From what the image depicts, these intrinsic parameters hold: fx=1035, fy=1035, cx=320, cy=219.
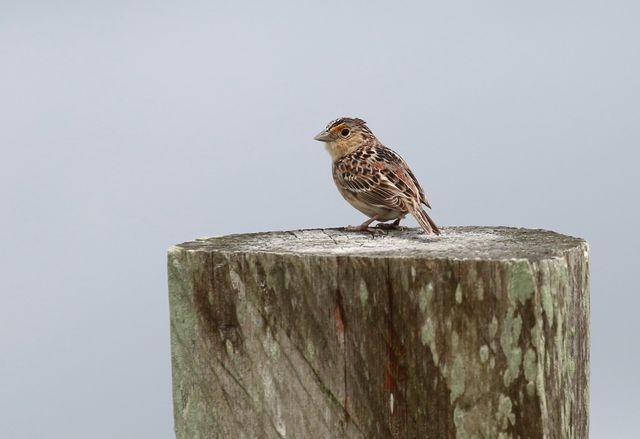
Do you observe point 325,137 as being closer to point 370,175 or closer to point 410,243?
point 370,175

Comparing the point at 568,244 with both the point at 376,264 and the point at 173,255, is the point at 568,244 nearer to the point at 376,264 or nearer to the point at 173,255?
the point at 376,264

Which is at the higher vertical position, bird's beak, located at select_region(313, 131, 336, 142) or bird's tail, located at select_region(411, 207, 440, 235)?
bird's beak, located at select_region(313, 131, 336, 142)

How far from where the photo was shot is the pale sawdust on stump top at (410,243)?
461 centimetres

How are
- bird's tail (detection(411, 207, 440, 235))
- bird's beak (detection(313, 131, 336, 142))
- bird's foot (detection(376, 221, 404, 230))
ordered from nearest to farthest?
bird's tail (detection(411, 207, 440, 235))
bird's foot (detection(376, 221, 404, 230))
bird's beak (detection(313, 131, 336, 142))

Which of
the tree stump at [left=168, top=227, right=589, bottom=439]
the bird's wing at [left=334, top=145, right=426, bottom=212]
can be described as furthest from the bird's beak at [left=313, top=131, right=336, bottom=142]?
the tree stump at [left=168, top=227, right=589, bottom=439]

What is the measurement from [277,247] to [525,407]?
1.44 metres

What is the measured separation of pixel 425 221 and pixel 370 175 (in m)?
1.11

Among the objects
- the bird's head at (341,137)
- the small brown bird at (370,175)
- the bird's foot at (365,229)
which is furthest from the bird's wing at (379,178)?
the bird's foot at (365,229)

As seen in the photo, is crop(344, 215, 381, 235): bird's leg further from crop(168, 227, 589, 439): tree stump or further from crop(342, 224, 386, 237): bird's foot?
crop(168, 227, 589, 439): tree stump

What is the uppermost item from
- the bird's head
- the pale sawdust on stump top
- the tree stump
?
the bird's head

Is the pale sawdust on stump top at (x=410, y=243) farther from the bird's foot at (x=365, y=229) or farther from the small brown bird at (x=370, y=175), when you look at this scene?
the small brown bird at (x=370, y=175)

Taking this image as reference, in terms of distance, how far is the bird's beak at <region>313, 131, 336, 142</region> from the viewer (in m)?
7.86

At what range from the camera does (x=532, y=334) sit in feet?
14.0

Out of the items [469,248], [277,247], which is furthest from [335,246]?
[469,248]
